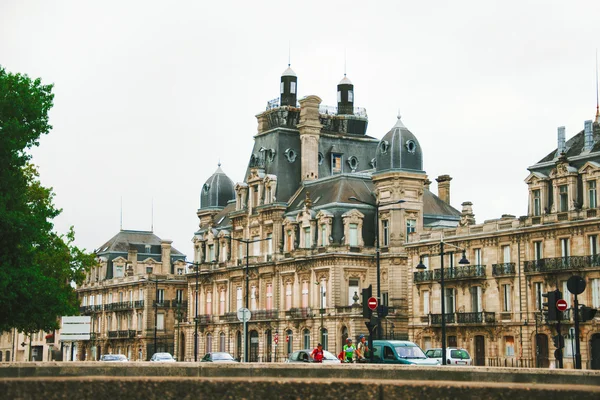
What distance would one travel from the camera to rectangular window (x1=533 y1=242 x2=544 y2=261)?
2913 inches

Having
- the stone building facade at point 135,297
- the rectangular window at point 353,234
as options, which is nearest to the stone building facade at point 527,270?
the rectangular window at point 353,234

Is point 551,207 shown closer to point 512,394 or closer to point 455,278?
point 455,278

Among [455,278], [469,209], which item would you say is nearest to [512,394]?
[455,278]

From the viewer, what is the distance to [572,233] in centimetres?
7131

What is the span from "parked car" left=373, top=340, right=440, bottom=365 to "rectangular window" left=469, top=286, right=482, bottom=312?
32885 mm

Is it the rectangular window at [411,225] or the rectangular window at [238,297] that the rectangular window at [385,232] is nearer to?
the rectangular window at [411,225]

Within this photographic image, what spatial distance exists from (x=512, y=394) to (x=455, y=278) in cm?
5489

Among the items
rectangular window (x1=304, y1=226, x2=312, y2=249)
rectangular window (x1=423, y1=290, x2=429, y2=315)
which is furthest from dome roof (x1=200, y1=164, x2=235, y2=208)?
rectangular window (x1=423, y1=290, x2=429, y2=315)

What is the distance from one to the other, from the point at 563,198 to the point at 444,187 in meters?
30.4

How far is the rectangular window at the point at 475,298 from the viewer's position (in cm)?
7938

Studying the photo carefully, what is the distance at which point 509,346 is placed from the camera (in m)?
76.6

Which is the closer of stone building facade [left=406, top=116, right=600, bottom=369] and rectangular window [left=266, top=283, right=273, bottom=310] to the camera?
stone building facade [left=406, top=116, right=600, bottom=369]

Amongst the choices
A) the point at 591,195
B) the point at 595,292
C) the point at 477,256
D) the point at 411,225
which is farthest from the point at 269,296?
the point at 591,195

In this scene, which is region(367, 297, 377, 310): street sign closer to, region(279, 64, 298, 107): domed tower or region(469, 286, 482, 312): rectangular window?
region(469, 286, 482, 312): rectangular window
